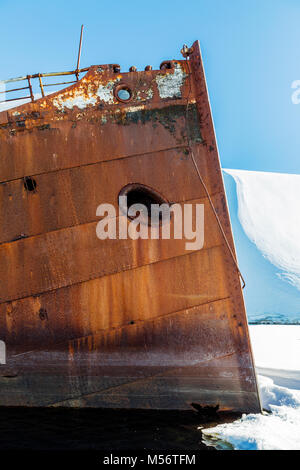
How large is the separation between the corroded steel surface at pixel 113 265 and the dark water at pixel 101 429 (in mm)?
103

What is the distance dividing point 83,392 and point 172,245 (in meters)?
1.79

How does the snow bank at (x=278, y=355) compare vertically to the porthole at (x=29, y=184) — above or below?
below

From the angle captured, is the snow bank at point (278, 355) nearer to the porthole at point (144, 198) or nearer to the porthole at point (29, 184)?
the porthole at point (144, 198)

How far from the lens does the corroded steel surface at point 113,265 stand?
3479 millimetres

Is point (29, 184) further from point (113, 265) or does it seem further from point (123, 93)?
point (123, 93)

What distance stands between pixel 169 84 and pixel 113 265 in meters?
2.19

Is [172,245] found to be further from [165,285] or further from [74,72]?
[74,72]

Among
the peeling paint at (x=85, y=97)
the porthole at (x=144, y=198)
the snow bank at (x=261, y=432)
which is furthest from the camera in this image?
the peeling paint at (x=85, y=97)

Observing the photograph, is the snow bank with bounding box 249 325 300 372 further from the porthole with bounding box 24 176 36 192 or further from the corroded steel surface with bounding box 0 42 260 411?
the porthole with bounding box 24 176 36 192

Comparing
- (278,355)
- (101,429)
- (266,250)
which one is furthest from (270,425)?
(266,250)

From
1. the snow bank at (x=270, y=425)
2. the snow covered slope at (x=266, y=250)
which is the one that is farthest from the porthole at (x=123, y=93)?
the snow covered slope at (x=266, y=250)

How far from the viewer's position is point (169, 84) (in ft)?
12.8

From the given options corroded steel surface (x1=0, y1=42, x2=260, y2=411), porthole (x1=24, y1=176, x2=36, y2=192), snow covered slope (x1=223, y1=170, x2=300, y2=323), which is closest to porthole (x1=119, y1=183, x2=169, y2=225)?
corroded steel surface (x1=0, y1=42, x2=260, y2=411)

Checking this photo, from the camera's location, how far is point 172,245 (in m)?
3.67
